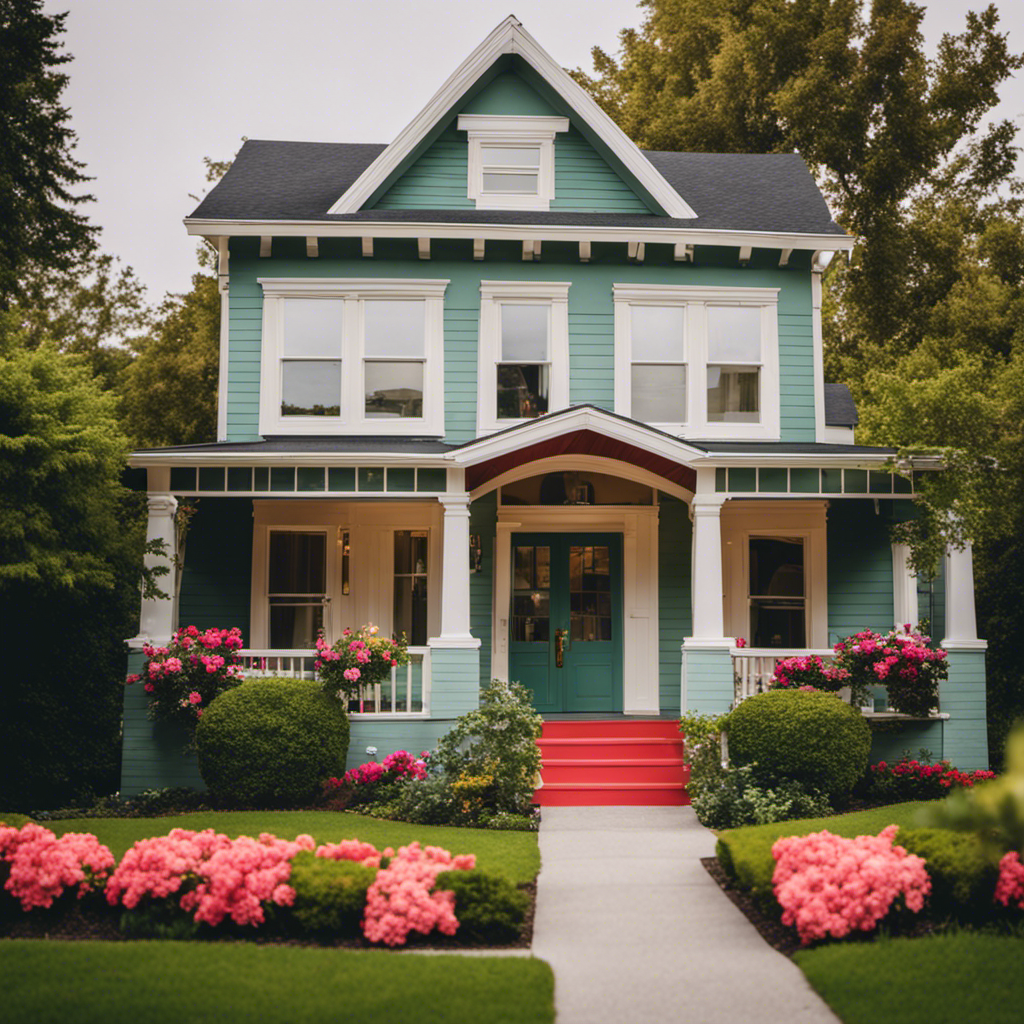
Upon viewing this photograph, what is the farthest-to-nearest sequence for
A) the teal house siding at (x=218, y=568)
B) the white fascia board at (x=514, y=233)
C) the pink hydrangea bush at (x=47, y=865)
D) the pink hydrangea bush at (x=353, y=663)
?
the teal house siding at (x=218, y=568), the white fascia board at (x=514, y=233), the pink hydrangea bush at (x=353, y=663), the pink hydrangea bush at (x=47, y=865)

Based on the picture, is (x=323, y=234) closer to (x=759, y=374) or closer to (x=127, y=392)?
(x=759, y=374)

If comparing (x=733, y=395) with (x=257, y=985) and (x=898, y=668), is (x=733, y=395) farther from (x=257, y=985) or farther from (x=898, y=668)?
(x=257, y=985)

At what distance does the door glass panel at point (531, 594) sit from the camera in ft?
44.2

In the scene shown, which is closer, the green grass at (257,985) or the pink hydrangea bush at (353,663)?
the green grass at (257,985)

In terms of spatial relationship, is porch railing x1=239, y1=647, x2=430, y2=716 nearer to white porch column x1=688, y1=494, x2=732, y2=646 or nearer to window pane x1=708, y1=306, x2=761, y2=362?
white porch column x1=688, y1=494, x2=732, y2=646

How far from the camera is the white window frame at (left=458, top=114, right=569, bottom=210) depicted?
45.2 ft

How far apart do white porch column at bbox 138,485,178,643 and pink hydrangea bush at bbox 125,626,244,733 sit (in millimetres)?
276

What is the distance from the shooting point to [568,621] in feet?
44.2

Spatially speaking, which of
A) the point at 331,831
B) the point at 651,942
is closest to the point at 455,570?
the point at 331,831

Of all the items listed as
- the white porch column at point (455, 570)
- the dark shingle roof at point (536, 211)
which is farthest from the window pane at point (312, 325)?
the white porch column at point (455, 570)

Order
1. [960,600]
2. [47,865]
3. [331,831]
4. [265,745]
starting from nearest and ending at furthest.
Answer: [47,865], [331,831], [265,745], [960,600]

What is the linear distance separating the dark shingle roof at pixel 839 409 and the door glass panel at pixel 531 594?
5156mm

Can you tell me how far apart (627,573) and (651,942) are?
7.10m

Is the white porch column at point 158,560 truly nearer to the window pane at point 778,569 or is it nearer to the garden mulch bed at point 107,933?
the garden mulch bed at point 107,933
